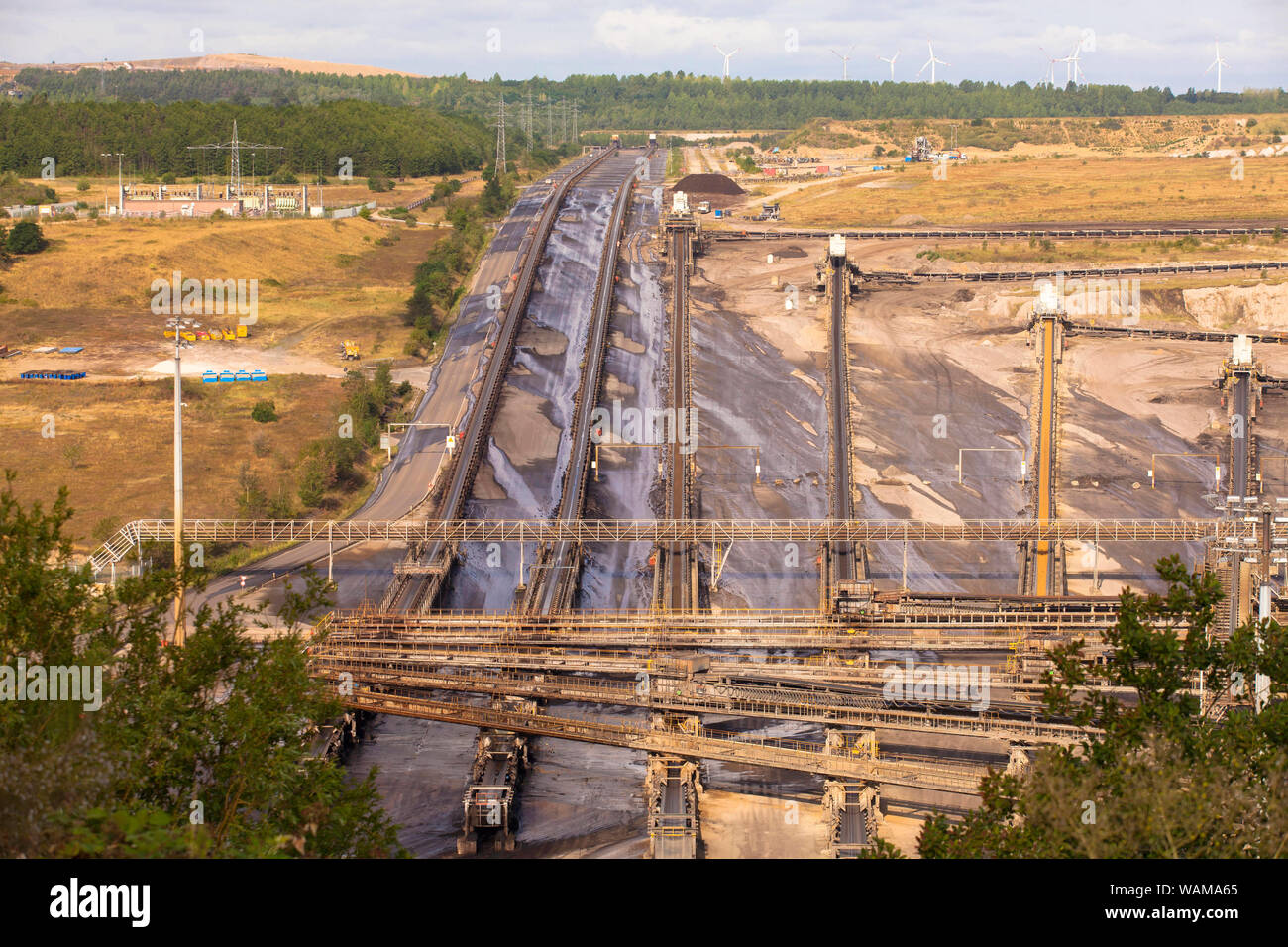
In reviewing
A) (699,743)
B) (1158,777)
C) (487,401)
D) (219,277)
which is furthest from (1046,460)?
(219,277)

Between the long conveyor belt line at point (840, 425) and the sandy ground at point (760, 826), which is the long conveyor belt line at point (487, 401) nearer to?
the long conveyor belt line at point (840, 425)

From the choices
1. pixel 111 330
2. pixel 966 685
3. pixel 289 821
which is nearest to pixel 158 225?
pixel 111 330

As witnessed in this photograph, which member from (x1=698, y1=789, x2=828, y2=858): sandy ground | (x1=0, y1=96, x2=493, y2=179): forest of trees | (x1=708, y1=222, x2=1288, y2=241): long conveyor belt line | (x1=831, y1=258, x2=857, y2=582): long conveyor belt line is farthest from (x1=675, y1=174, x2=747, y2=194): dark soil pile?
(x1=698, y1=789, x2=828, y2=858): sandy ground

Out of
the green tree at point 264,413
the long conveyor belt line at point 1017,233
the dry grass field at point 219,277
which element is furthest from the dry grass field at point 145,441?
the long conveyor belt line at point 1017,233

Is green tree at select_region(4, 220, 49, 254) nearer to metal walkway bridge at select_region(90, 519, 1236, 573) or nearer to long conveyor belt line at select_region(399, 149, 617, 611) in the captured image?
long conveyor belt line at select_region(399, 149, 617, 611)

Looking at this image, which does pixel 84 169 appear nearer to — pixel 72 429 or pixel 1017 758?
pixel 72 429

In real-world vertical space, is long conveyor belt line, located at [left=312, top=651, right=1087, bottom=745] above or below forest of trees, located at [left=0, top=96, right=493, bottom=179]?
below
